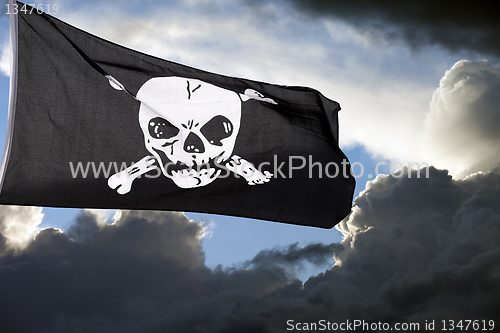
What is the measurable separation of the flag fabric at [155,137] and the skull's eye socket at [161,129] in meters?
0.02

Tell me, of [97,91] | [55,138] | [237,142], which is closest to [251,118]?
[237,142]

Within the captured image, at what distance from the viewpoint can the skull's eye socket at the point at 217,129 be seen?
1059 centimetres

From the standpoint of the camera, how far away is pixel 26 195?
808 cm

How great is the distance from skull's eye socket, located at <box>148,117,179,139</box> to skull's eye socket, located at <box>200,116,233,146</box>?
737mm

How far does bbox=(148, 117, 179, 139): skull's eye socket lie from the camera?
977 cm

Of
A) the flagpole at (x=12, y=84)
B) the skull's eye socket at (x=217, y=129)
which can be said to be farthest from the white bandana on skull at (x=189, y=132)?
the flagpole at (x=12, y=84)

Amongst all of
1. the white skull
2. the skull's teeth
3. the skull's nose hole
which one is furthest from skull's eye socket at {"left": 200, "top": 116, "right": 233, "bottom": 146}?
the skull's teeth

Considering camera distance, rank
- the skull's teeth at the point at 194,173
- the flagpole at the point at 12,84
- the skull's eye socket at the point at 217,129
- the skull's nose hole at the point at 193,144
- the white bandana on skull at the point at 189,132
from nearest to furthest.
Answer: the flagpole at the point at 12,84 → the white bandana on skull at the point at 189,132 → the skull's teeth at the point at 194,173 → the skull's nose hole at the point at 193,144 → the skull's eye socket at the point at 217,129

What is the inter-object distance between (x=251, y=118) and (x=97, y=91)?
363 cm

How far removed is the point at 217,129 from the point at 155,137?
1569 millimetres

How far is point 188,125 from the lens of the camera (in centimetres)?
1036

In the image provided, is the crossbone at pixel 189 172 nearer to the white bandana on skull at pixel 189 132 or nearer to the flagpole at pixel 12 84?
Result: the white bandana on skull at pixel 189 132

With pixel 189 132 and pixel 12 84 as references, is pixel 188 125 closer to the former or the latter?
pixel 189 132

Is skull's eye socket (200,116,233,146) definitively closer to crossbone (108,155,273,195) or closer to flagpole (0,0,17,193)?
crossbone (108,155,273,195)
